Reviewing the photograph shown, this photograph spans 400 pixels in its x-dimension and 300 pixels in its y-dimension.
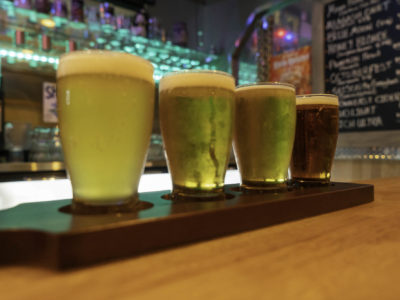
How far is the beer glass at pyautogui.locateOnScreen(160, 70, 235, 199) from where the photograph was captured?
0.69 m

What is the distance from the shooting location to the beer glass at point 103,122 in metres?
0.55

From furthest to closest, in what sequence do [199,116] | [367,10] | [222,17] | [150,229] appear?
1. [222,17]
2. [367,10]
3. [199,116]
4. [150,229]

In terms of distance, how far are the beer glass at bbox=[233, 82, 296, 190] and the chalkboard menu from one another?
7.79 feet

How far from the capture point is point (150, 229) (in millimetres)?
472

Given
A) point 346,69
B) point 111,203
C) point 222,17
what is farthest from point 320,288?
point 222,17

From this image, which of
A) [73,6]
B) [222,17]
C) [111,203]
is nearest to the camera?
[111,203]

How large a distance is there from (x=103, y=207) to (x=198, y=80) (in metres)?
0.30

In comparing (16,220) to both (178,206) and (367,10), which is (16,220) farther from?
(367,10)

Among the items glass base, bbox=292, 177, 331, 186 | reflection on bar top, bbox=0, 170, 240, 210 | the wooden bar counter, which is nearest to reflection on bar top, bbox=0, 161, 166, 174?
reflection on bar top, bbox=0, 170, 240, 210

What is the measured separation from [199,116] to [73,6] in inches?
120

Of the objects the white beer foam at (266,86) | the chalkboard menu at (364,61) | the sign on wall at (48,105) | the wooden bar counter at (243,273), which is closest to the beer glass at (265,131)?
the white beer foam at (266,86)

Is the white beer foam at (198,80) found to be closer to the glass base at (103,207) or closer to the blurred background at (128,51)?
the glass base at (103,207)

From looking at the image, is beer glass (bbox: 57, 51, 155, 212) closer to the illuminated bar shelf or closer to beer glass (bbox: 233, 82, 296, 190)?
beer glass (bbox: 233, 82, 296, 190)

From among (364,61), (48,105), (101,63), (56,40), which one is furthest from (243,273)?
(48,105)
